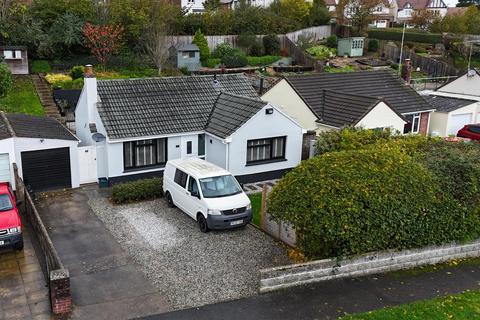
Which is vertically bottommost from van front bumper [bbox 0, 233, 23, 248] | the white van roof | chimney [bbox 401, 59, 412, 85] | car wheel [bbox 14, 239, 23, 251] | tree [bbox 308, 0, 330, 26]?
car wheel [bbox 14, 239, 23, 251]

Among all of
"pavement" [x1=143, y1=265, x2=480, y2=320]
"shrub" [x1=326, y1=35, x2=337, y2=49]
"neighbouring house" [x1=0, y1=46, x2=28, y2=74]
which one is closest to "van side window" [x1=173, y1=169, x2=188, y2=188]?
"pavement" [x1=143, y1=265, x2=480, y2=320]

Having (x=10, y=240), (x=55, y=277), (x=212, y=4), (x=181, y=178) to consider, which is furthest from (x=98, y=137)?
(x=212, y=4)

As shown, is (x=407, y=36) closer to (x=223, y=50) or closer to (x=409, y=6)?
(x=409, y=6)

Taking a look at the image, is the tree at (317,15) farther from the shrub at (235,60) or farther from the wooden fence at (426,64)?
the shrub at (235,60)

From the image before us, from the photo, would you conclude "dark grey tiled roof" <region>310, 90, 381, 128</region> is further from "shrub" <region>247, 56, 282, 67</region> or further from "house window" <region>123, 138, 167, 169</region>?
"shrub" <region>247, 56, 282, 67</region>

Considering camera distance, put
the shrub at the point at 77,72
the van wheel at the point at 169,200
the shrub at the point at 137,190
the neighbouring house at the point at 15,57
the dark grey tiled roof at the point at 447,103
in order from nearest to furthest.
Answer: the van wheel at the point at 169,200
the shrub at the point at 137,190
the dark grey tiled roof at the point at 447,103
the shrub at the point at 77,72
the neighbouring house at the point at 15,57

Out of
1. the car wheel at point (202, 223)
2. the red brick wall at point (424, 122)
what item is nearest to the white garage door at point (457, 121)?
the red brick wall at point (424, 122)

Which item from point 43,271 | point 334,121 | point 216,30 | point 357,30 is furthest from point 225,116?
point 357,30
